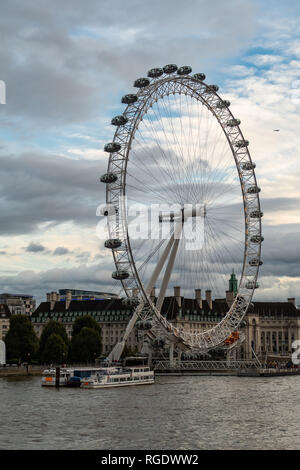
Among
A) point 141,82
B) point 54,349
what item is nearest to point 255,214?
point 141,82

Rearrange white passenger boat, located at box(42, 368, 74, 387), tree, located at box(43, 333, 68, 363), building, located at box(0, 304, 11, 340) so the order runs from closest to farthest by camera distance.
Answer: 1. white passenger boat, located at box(42, 368, 74, 387)
2. tree, located at box(43, 333, 68, 363)
3. building, located at box(0, 304, 11, 340)

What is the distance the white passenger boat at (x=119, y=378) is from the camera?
2719 inches

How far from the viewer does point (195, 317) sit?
484ft

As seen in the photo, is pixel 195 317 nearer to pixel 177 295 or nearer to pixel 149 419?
pixel 177 295

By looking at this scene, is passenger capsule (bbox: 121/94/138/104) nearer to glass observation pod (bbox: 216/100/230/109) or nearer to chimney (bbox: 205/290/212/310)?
glass observation pod (bbox: 216/100/230/109)

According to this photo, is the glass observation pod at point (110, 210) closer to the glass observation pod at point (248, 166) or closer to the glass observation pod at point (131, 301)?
the glass observation pod at point (131, 301)

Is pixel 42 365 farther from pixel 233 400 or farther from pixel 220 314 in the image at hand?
pixel 220 314

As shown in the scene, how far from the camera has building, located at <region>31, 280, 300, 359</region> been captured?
144 meters

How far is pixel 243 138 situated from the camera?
89.4 meters

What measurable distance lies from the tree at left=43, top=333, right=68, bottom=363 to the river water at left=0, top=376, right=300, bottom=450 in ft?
92.0

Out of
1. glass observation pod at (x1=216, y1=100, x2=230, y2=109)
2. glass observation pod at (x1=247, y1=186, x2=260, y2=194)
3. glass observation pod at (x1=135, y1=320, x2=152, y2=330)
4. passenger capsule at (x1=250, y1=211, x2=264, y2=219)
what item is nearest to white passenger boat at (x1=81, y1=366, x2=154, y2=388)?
glass observation pod at (x1=135, y1=320, x2=152, y2=330)

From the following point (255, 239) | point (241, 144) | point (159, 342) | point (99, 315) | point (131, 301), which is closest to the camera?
point (131, 301)

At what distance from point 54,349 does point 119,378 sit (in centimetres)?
2263
